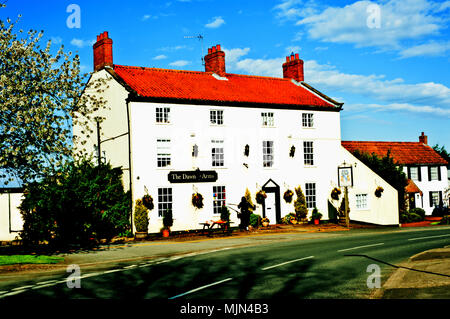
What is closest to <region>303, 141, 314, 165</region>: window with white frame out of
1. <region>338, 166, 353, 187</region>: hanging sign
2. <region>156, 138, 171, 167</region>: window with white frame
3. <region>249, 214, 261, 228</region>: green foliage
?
<region>338, 166, 353, 187</region>: hanging sign

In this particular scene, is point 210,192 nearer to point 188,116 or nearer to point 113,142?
point 188,116

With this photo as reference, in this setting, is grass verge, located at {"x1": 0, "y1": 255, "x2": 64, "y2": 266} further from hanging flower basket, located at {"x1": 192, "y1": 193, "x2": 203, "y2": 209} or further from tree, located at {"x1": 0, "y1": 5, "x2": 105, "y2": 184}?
hanging flower basket, located at {"x1": 192, "y1": 193, "x2": 203, "y2": 209}

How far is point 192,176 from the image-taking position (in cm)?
3198

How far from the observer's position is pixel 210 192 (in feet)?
107

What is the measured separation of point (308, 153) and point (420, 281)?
2596 centimetres

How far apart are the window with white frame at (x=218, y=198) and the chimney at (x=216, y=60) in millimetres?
10171

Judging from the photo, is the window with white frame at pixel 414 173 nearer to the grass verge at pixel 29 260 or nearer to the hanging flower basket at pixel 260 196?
the hanging flower basket at pixel 260 196

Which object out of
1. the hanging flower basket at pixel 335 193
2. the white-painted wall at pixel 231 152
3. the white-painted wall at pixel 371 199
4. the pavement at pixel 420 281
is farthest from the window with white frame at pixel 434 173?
the pavement at pixel 420 281

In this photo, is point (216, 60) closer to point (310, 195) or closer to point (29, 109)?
point (310, 195)

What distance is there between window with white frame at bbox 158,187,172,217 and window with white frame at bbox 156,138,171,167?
5.62 feet

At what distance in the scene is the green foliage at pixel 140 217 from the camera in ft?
97.2

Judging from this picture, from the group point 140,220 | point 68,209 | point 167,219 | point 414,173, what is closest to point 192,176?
point 167,219

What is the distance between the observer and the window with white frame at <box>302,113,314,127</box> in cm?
3772
